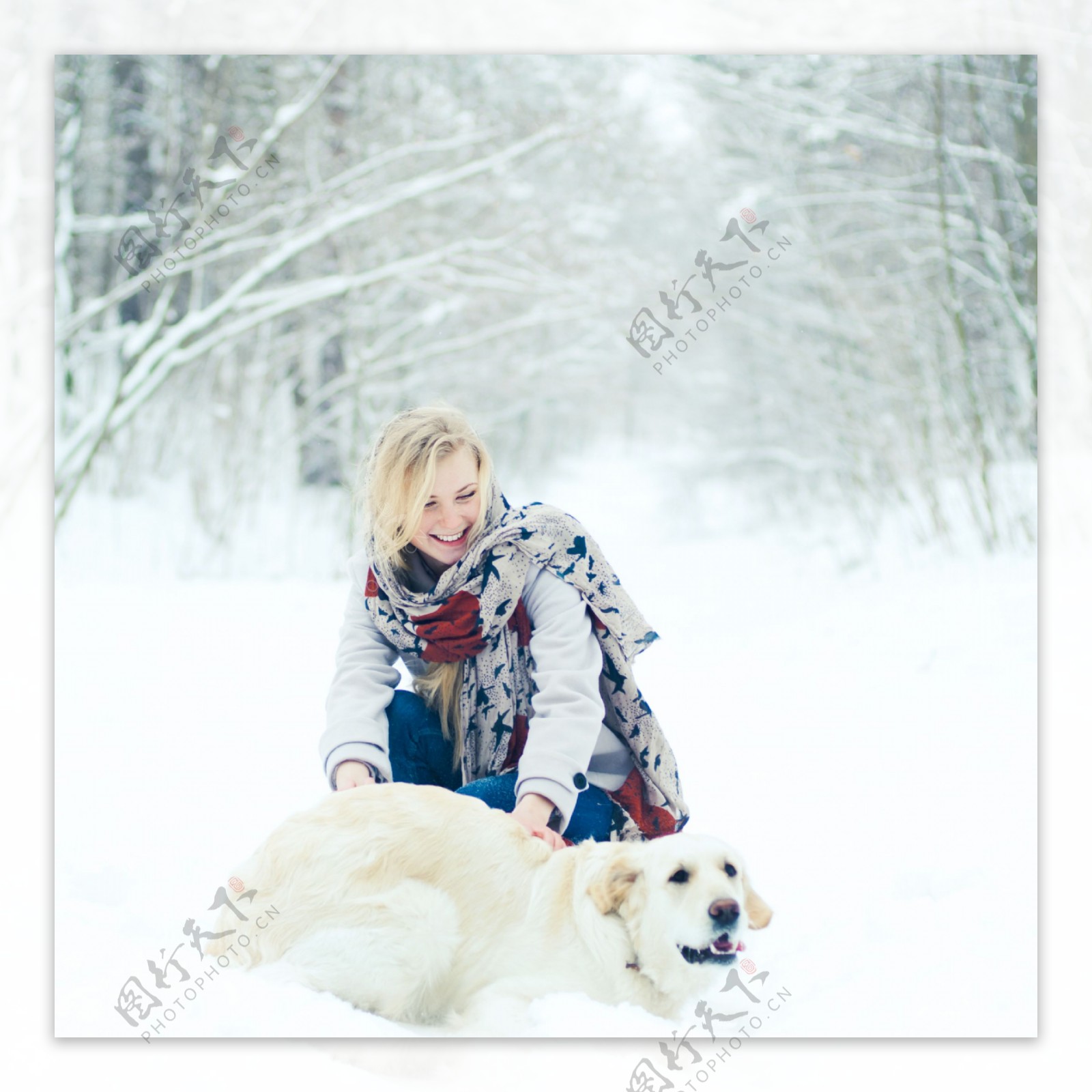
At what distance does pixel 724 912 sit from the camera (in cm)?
137

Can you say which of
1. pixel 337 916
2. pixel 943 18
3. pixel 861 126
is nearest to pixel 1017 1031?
pixel 337 916

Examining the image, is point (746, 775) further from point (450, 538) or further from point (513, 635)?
point (450, 538)

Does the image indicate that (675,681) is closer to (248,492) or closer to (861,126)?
(861,126)

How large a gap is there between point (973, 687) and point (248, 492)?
4390 mm

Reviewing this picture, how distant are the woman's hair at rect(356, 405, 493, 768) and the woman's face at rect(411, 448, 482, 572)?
0.01 metres

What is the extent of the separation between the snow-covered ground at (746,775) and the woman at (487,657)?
36 centimetres

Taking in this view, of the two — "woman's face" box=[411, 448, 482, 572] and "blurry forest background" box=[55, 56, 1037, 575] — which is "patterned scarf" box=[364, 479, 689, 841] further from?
"blurry forest background" box=[55, 56, 1037, 575]

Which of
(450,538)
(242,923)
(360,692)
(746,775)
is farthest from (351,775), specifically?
(746,775)

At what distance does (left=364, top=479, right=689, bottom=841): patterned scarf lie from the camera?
5.60 feet

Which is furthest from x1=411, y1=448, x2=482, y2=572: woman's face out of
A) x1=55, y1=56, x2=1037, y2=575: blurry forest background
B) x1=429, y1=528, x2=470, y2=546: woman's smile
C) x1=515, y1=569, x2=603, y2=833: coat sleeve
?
x1=55, y1=56, x2=1037, y2=575: blurry forest background

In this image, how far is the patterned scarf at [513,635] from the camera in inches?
67.2

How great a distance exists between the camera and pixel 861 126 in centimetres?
382

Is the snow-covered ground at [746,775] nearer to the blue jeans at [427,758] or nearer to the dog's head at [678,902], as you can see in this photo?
the dog's head at [678,902]

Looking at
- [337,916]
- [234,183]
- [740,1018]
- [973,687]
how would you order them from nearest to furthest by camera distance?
[337,916] < [740,1018] < [973,687] < [234,183]
